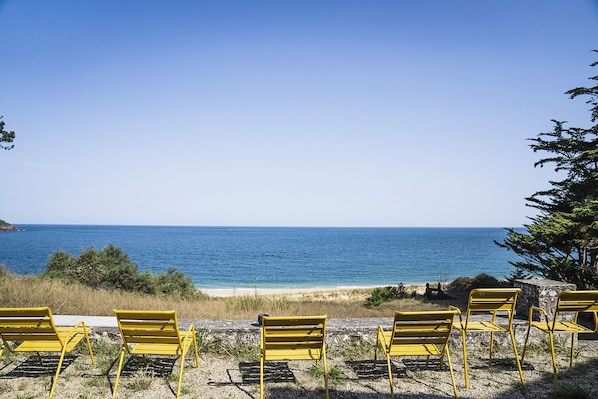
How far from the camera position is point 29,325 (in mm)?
4418

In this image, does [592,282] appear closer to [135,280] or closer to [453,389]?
[453,389]

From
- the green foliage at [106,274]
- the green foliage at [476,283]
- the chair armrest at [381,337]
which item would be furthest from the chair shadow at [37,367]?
the green foliage at [476,283]

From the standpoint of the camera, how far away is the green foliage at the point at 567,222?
11312 millimetres

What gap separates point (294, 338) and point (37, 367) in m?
3.52

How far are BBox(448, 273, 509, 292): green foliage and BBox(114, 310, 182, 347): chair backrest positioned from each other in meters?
15.7

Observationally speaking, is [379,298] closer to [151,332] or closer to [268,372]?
[268,372]

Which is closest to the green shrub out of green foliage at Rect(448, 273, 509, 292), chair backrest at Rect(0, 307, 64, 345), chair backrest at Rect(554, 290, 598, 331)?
green foliage at Rect(448, 273, 509, 292)

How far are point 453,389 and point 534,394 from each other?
891 mm

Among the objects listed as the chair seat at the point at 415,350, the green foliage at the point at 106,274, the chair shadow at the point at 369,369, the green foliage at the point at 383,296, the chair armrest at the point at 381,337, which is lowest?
the green foliage at the point at 383,296

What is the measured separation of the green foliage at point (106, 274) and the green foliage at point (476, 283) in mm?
13716

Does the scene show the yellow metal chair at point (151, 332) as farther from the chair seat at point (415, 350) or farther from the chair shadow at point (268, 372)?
the chair seat at point (415, 350)

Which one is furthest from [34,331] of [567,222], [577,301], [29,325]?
[567,222]

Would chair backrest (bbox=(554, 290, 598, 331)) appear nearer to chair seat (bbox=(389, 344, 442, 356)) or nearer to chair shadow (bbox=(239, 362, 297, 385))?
chair seat (bbox=(389, 344, 442, 356))

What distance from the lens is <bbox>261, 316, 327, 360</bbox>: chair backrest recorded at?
4168 mm
